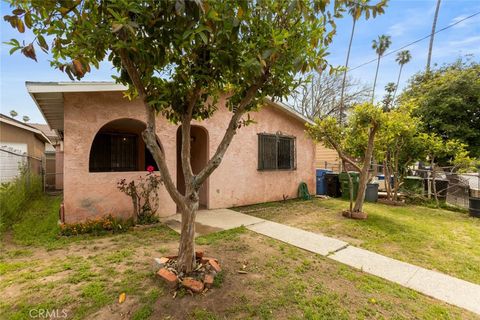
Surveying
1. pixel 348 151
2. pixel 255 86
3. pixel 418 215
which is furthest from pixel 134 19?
pixel 418 215

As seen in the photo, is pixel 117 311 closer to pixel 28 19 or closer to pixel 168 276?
pixel 168 276

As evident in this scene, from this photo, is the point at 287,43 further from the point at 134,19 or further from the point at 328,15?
the point at 134,19

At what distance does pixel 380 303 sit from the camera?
2.67 metres

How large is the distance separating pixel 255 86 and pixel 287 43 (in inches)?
23.0

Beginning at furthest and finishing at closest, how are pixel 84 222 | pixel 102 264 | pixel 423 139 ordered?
pixel 423 139
pixel 84 222
pixel 102 264

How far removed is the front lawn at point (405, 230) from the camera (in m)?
3.99

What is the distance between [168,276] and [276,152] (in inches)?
255

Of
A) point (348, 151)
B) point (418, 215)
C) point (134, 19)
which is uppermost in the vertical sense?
point (134, 19)

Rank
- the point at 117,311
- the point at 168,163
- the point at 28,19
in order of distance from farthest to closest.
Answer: the point at 168,163, the point at 117,311, the point at 28,19

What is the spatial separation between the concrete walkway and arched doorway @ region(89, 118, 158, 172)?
4.34m

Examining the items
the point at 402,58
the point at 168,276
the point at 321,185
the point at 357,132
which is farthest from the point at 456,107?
the point at 402,58

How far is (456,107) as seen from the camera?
12.1 meters

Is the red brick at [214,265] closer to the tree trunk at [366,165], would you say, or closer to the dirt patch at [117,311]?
the dirt patch at [117,311]

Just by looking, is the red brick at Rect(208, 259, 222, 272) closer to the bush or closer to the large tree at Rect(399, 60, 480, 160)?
the bush
